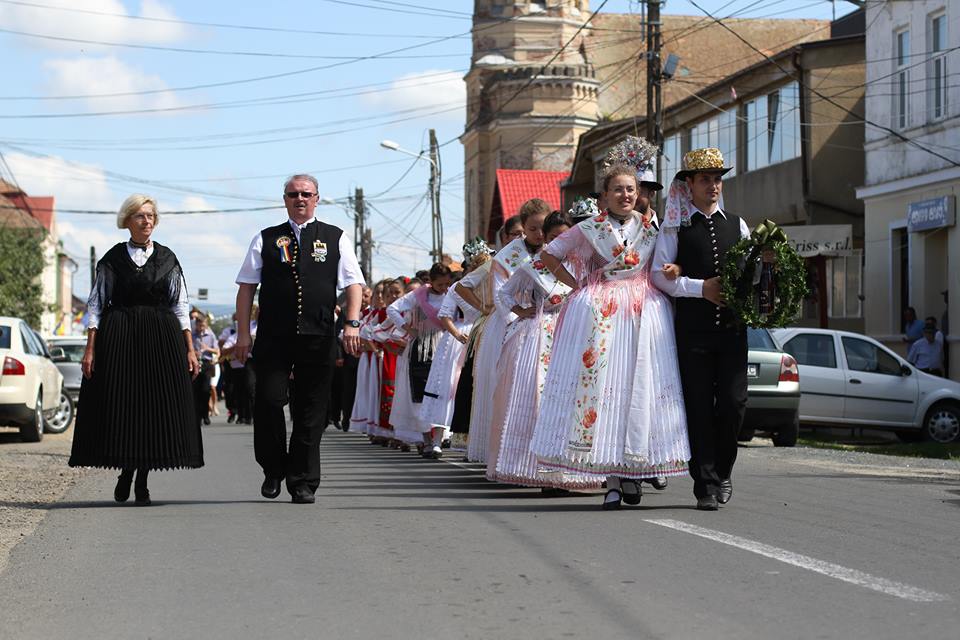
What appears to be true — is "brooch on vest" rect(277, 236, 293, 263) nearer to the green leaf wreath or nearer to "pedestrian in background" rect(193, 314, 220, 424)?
the green leaf wreath

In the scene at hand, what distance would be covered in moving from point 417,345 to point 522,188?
50117 mm

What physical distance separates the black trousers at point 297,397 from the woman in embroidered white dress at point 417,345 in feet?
20.9

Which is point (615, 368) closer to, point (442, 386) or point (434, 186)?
point (442, 386)

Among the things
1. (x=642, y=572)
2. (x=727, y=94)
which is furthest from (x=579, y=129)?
(x=642, y=572)

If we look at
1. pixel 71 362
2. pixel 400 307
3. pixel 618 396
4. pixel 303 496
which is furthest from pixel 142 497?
pixel 71 362

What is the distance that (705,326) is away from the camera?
980 centimetres

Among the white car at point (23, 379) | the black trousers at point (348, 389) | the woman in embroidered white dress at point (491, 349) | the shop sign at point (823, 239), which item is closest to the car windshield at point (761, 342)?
the black trousers at point (348, 389)

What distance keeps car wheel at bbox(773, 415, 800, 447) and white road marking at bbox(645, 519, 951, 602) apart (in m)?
11.8

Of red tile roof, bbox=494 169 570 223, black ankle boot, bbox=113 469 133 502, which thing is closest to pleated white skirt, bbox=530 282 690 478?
black ankle boot, bbox=113 469 133 502

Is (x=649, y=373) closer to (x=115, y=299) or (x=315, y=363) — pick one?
(x=315, y=363)

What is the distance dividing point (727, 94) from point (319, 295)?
3205cm

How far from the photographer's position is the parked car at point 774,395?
2012cm

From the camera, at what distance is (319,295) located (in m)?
10.4

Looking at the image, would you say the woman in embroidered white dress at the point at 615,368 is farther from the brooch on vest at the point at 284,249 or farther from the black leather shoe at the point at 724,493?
the brooch on vest at the point at 284,249
